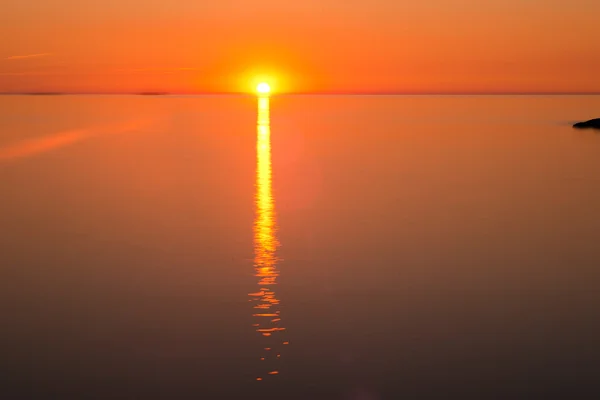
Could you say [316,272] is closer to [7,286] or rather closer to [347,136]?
[7,286]

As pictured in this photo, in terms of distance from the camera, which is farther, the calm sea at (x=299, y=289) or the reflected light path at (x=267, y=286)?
the reflected light path at (x=267, y=286)

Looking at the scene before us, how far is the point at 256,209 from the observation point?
1828 inches

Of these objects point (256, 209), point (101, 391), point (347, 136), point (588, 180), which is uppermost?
point (347, 136)

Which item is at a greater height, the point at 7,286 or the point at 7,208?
the point at 7,208

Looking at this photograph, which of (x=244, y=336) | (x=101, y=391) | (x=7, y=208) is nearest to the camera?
(x=101, y=391)

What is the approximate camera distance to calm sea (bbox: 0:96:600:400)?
1892cm

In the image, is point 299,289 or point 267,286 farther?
point 267,286

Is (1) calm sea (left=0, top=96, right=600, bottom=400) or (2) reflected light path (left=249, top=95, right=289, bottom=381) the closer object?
(1) calm sea (left=0, top=96, right=600, bottom=400)

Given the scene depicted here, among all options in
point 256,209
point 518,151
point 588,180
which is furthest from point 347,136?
point 256,209

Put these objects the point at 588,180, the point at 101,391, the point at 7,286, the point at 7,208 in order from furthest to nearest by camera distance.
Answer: the point at 588,180 → the point at 7,208 → the point at 7,286 → the point at 101,391

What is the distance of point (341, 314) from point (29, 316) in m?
9.85

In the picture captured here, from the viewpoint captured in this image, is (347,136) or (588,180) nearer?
(588,180)

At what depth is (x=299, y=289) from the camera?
27.0 meters

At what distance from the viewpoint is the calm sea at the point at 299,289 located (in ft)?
62.1
